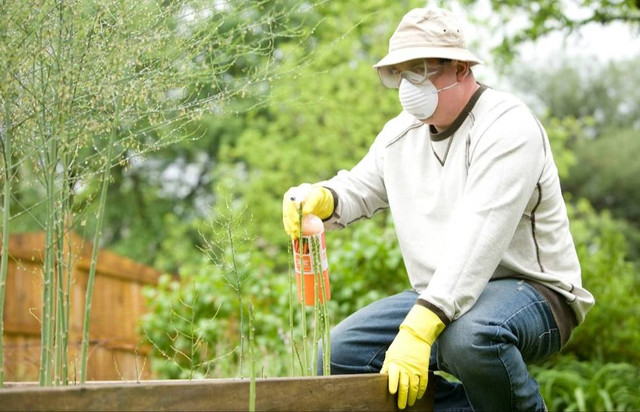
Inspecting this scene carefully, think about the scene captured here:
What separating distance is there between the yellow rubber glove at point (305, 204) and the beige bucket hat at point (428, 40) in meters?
0.46

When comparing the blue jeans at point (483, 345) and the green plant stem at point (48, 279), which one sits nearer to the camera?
the green plant stem at point (48, 279)

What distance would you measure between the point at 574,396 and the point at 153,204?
1401 cm

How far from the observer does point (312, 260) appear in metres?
2.61

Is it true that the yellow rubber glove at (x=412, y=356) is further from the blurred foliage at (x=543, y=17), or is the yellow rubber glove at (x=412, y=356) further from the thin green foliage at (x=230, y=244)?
the blurred foliage at (x=543, y=17)

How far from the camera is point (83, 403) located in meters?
1.65

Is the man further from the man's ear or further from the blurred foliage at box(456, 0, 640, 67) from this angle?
the blurred foliage at box(456, 0, 640, 67)

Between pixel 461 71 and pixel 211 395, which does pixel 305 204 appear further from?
pixel 211 395

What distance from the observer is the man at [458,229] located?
237 cm

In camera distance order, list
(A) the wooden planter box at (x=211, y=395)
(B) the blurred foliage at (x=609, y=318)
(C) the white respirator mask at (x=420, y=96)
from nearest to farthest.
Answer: (A) the wooden planter box at (x=211, y=395)
(C) the white respirator mask at (x=420, y=96)
(B) the blurred foliage at (x=609, y=318)

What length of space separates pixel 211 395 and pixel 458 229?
3.15 feet

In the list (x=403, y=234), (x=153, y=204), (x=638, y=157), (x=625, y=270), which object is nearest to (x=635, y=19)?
(x=625, y=270)

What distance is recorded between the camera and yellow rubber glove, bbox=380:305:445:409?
2275mm

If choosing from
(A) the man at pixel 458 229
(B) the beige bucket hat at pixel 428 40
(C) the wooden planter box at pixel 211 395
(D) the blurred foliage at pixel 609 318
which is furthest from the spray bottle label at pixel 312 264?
(D) the blurred foliage at pixel 609 318

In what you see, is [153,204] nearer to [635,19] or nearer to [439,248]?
[635,19]
